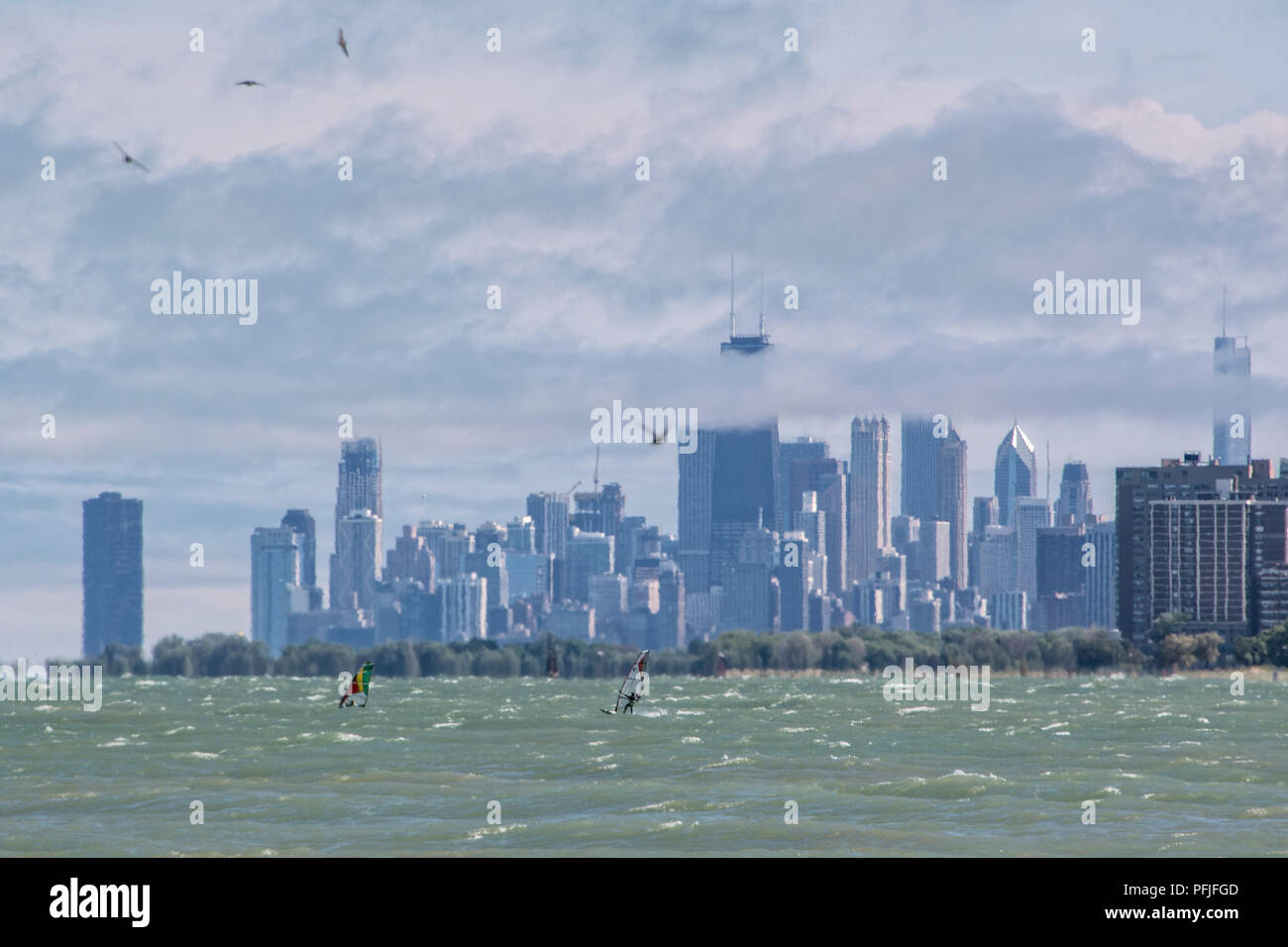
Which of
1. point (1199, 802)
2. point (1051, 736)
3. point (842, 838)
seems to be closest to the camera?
point (842, 838)

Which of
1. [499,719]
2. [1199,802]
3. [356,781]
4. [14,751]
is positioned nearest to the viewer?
[1199,802]

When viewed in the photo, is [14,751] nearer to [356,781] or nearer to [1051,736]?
[356,781]
